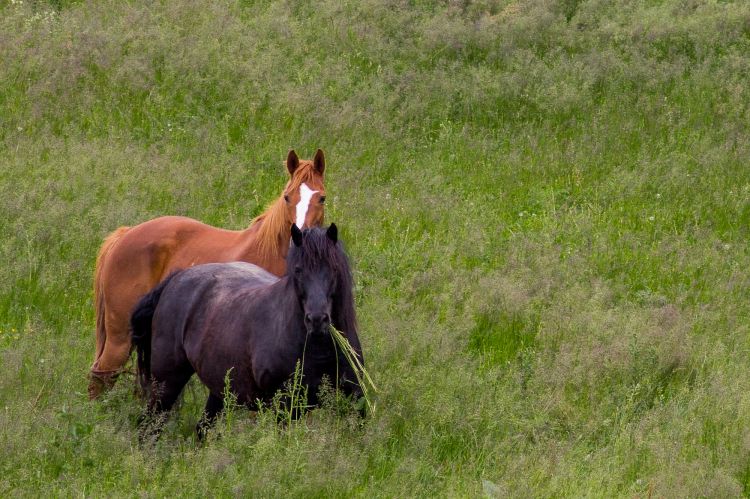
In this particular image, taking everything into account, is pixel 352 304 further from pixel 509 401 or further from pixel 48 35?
pixel 48 35

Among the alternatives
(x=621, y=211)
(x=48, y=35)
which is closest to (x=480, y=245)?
(x=621, y=211)

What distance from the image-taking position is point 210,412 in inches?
277

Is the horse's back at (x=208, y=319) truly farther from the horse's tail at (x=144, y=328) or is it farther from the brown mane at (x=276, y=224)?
the brown mane at (x=276, y=224)

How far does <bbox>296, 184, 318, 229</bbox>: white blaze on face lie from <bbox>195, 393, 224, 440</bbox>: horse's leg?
154 cm

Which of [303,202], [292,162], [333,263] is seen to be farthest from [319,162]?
[333,263]

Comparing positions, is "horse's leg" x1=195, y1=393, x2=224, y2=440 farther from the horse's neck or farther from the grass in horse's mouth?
the horse's neck

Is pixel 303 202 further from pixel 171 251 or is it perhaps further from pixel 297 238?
pixel 297 238

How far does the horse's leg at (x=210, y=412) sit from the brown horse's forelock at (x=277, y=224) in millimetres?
1570

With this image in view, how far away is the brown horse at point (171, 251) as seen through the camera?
26.7 feet

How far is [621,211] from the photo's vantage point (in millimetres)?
11891

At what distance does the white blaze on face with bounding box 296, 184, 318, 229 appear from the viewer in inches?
311

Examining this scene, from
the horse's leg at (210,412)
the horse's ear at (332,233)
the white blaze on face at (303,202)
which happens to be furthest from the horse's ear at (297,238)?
the white blaze on face at (303,202)

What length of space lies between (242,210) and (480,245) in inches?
109

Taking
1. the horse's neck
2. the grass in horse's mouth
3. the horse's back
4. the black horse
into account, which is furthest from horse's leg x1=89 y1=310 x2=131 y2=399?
the grass in horse's mouth
